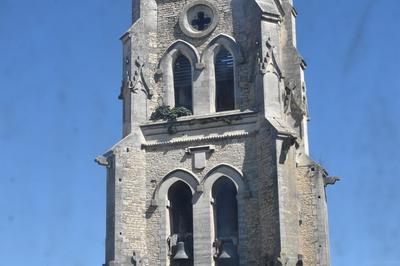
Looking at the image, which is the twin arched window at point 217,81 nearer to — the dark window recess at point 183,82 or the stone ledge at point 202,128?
the dark window recess at point 183,82

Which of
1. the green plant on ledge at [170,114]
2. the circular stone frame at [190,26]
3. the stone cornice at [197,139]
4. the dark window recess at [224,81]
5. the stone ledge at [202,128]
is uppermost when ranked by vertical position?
the circular stone frame at [190,26]

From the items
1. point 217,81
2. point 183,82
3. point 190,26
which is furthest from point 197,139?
point 190,26

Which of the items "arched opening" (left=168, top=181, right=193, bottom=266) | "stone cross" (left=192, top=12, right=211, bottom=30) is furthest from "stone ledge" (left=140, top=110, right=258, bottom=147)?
"stone cross" (left=192, top=12, right=211, bottom=30)

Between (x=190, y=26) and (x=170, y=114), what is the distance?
3569mm

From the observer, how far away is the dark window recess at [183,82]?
32.5 meters

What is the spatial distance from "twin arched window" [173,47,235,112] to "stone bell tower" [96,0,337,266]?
0.12 feet

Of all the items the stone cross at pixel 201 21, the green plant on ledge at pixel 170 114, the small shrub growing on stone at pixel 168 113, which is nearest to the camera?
the green plant on ledge at pixel 170 114

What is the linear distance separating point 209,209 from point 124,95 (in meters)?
5.45

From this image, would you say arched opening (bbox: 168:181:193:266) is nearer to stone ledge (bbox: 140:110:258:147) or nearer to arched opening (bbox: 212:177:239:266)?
arched opening (bbox: 212:177:239:266)

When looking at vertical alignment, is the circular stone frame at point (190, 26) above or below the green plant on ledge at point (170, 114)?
above

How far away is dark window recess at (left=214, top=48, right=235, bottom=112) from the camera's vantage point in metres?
32.0

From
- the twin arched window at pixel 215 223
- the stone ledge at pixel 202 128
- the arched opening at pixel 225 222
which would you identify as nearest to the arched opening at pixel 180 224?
the twin arched window at pixel 215 223

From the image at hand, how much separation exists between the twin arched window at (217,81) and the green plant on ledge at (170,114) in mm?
498

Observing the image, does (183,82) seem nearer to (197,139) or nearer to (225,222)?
(197,139)
